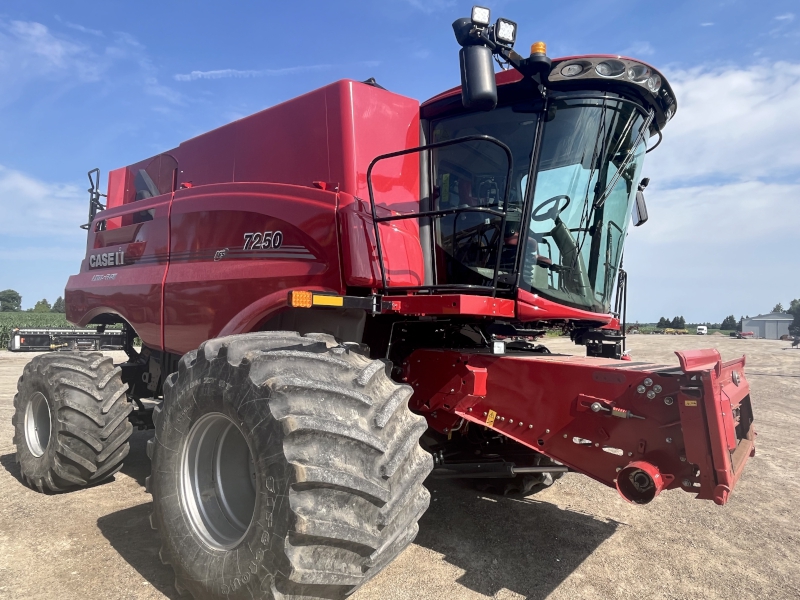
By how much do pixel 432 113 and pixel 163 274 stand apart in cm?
257

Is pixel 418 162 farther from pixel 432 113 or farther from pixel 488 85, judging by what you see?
pixel 488 85

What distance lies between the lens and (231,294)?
4.11m

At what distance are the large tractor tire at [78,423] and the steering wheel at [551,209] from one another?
3.70 meters

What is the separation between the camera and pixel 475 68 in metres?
A: 2.98

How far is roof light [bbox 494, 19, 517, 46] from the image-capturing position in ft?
10.2

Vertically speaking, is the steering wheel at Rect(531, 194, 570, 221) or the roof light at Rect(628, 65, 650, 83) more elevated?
the roof light at Rect(628, 65, 650, 83)

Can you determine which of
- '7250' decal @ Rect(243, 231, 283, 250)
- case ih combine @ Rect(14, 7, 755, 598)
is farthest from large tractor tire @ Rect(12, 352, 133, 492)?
'7250' decal @ Rect(243, 231, 283, 250)

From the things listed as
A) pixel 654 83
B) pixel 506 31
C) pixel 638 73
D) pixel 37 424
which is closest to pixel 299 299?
pixel 506 31

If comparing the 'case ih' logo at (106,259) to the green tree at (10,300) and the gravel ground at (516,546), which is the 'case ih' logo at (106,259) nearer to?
the gravel ground at (516,546)

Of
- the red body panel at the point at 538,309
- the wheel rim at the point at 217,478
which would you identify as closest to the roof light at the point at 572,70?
the red body panel at the point at 538,309

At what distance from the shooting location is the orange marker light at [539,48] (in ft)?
11.4

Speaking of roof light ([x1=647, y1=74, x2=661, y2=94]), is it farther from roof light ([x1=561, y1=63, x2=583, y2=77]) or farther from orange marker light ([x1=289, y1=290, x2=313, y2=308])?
orange marker light ([x1=289, y1=290, x2=313, y2=308])

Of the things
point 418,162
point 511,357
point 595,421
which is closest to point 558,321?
point 511,357

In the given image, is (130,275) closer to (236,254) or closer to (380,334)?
(236,254)
